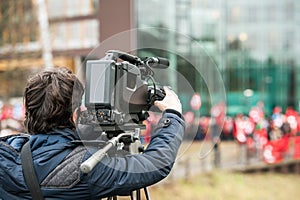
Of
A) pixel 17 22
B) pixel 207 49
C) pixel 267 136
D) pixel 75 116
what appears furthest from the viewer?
pixel 267 136

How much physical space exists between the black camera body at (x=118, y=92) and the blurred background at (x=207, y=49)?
0.51ft

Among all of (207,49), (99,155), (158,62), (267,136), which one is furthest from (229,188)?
(99,155)

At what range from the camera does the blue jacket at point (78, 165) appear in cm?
178

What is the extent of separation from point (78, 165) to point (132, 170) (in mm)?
178

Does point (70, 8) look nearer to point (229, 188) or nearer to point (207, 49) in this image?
point (229, 188)

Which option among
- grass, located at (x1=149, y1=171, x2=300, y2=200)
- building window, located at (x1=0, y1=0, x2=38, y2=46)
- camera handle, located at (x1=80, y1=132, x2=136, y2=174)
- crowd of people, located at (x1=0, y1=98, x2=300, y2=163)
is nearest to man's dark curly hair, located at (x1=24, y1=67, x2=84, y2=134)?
camera handle, located at (x1=80, y1=132, x2=136, y2=174)

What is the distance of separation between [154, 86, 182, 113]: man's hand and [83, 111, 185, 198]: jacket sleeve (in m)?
0.14

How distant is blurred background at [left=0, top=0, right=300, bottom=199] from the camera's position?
11096 mm

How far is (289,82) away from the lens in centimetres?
2988

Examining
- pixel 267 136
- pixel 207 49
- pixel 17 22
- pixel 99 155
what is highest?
pixel 99 155

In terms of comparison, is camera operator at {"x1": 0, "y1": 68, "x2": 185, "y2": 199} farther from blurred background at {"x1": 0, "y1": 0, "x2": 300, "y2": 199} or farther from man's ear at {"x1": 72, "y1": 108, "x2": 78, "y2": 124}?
blurred background at {"x1": 0, "y1": 0, "x2": 300, "y2": 199}

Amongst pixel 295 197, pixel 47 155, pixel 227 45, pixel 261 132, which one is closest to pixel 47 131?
pixel 47 155

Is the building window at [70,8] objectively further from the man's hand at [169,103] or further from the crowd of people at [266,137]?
the man's hand at [169,103]

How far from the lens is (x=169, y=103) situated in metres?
1.95
